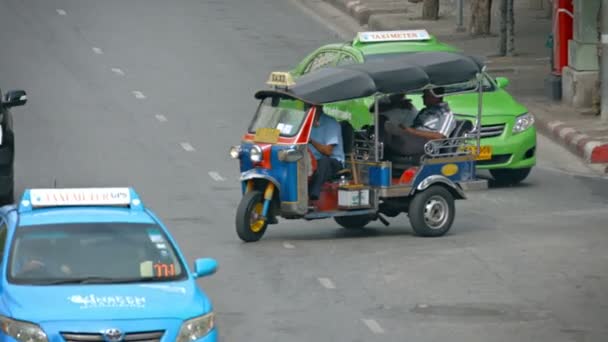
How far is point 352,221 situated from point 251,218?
5.52ft

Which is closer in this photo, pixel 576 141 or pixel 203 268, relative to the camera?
pixel 203 268

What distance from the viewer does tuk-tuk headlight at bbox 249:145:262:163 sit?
61.4 feet

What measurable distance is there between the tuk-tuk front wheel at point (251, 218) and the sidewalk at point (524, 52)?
7.15 metres

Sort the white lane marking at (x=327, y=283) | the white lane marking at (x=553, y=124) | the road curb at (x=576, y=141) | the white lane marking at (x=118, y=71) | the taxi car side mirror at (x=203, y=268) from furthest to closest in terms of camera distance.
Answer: the white lane marking at (x=118, y=71), the white lane marking at (x=553, y=124), the road curb at (x=576, y=141), the white lane marking at (x=327, y=283), the taxi car side mirror at (x=203, y=268)

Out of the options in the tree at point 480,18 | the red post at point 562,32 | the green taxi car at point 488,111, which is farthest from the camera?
the tree at point 480,18

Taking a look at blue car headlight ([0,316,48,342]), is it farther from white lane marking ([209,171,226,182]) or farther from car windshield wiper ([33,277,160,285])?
white lane marking ([209,171,226,182])

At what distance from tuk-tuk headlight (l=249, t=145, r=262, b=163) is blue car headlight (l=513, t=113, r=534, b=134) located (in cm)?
515

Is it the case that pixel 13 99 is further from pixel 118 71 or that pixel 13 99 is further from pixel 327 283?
pixel 118 71

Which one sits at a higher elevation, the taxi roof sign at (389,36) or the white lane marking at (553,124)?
the taxi roof sign at (389,36)

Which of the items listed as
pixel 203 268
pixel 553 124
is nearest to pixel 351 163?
pixel 203 268

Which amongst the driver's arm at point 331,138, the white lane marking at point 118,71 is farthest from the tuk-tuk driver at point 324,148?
the white lane marking at point 118,71

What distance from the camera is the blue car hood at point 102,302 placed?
1205 cm

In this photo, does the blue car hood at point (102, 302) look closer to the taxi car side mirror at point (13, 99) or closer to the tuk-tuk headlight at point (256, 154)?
the tuk-tuk headlight at point (256, 154)

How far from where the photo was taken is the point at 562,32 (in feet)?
99.1
